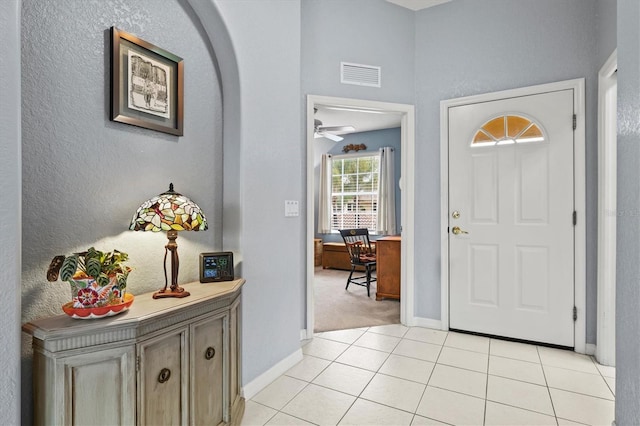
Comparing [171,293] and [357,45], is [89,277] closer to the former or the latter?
[171,293]

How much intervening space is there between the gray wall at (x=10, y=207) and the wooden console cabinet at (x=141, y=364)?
0.09 m

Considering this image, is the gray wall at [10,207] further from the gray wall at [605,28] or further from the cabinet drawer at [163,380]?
the gray wall at [605,28]

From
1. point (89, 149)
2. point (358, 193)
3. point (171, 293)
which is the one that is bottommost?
point (171, 293)

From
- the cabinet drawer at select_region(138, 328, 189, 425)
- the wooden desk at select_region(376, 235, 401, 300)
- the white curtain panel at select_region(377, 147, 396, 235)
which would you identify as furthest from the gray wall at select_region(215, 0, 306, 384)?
the white curtain panel at select_region(377, 147, 396, 235)

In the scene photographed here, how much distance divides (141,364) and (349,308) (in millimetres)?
2961

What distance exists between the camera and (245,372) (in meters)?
2.08

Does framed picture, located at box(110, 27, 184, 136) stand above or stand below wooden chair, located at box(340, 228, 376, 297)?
above

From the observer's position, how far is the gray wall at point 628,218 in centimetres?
134

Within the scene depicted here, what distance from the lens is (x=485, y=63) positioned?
3.08 m

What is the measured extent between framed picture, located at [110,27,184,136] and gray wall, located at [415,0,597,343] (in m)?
2.27

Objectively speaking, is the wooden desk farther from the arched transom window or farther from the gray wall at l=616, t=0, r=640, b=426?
the gray wall at l=616, t=0, r=640, b=426

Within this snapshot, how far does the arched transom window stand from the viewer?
9.50 feet

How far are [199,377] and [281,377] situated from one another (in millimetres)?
940

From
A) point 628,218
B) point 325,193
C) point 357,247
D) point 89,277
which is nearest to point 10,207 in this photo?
point 89,277
